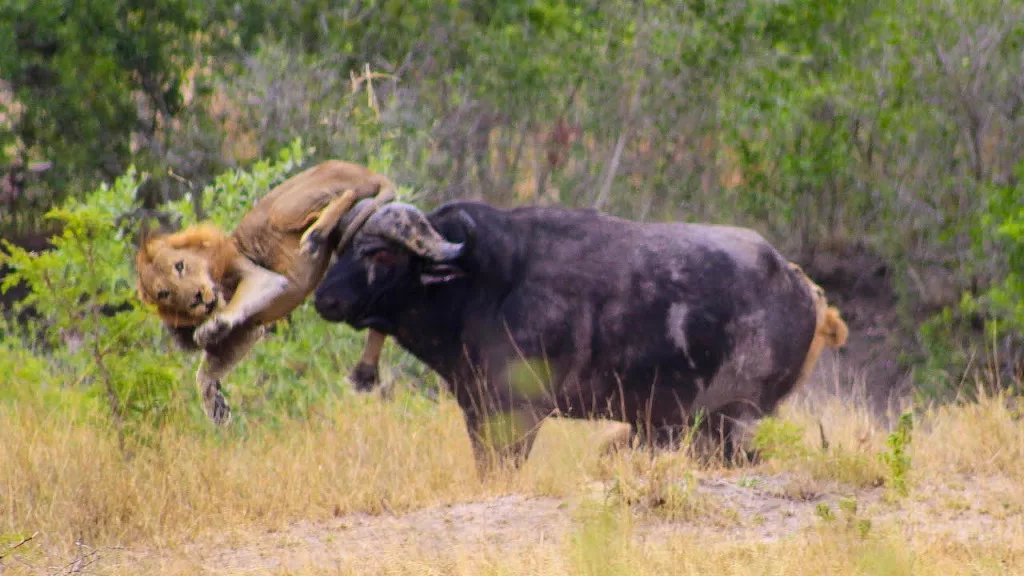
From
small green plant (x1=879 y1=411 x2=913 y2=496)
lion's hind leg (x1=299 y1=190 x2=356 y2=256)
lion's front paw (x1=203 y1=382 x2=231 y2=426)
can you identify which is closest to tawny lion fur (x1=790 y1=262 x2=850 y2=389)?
small green plant (x1=879 y1=411 x2=913 y2=496)

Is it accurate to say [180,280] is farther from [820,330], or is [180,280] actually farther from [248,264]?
[820,330]

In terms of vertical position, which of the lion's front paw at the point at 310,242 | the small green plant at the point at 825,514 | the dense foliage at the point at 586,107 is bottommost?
the dense foliage at the point at 586,107

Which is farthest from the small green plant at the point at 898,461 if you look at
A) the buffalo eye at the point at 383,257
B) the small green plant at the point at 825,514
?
the buffalo eye at the point at 383,257

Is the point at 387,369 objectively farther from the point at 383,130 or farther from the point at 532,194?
the point at 532,194

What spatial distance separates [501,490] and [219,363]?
1.56 metres

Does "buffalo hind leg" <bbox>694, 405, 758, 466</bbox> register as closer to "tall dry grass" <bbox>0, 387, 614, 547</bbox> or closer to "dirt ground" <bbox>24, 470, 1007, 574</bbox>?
"tall dry grass" <bbox>0, 387, 614, 547</bbox>

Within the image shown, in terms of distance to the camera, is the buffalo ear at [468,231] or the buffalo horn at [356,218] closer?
the buffalo horn at [356,218]

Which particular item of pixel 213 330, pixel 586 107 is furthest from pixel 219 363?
pixel 586 107

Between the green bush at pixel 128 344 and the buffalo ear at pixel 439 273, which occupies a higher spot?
the buffalo ear at pixel 439 273

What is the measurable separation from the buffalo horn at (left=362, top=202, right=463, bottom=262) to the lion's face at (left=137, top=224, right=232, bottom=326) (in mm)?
839

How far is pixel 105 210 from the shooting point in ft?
32.3

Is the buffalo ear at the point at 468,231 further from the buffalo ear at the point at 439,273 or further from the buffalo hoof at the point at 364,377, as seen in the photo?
the buffalo hoof at the point at 364,377

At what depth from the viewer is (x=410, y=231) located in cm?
835

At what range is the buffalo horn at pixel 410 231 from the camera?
8.29m
